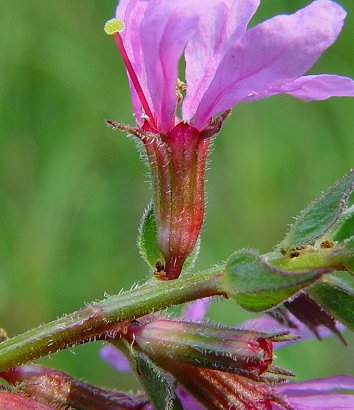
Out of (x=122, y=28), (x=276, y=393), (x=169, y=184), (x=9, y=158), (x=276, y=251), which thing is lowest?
(x=276, y=393)

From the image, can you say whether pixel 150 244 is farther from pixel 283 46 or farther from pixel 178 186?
pixel 283 46

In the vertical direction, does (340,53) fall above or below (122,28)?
above

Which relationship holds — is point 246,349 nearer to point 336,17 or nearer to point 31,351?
point 31,351

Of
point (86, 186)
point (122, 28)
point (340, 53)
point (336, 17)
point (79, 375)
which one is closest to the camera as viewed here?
point (336, 17)

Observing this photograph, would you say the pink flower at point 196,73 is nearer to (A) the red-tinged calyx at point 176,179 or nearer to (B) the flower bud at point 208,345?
(A) the red-tinged calyx at point 176,179

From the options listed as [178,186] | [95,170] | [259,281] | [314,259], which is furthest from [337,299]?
[95,170]

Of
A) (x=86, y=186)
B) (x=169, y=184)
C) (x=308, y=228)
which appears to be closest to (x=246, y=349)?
(x=308, y=228)

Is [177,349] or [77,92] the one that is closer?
[177,349]
